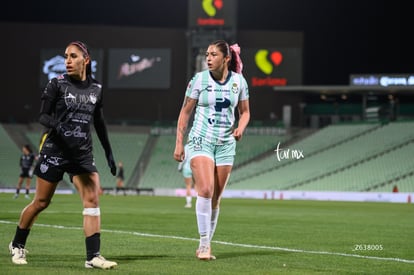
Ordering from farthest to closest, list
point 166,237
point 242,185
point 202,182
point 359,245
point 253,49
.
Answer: point 253,49, point 242,185, point 166,237, point 359,245, point 202,182

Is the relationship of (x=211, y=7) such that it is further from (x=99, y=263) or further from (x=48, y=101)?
(x=99, y=263)

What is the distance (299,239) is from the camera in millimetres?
15219

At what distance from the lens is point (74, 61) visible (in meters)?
9.75

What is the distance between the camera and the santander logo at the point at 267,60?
6159cm

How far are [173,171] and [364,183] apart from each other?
15.4m

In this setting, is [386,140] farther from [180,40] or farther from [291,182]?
[180,40]

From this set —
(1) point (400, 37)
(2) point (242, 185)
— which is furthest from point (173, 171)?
(1) point (400, 37)

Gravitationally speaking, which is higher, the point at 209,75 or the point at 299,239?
the point at 209,75

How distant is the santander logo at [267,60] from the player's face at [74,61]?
5219 cm

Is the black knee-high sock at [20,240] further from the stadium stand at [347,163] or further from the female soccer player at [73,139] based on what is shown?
the stadium stand at [347,163]

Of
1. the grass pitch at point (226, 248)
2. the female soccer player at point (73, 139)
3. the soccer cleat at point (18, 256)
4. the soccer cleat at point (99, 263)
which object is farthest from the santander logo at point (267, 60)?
the soccer cleat at point (99, 263)

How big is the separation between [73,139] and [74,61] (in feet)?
2.89

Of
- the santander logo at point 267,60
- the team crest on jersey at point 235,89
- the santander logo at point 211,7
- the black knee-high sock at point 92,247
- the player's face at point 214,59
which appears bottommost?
the black knee-high sock at point 92,247

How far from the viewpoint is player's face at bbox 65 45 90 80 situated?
9742mm
